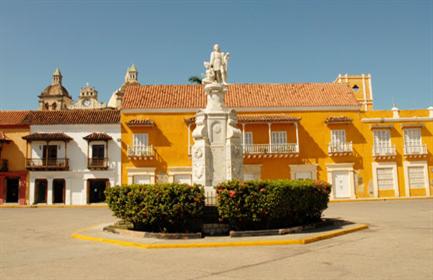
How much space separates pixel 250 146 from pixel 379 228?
17471mm

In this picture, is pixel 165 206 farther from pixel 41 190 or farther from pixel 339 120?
pixel 41 190

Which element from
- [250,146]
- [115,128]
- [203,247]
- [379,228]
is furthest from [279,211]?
[115,128]

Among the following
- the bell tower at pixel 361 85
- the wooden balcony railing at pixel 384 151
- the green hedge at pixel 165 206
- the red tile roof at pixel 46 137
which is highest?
the bell tower at pixel 361 85

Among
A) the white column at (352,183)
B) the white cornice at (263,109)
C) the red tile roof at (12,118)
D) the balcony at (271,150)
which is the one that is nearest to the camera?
the balcony at (271,150)

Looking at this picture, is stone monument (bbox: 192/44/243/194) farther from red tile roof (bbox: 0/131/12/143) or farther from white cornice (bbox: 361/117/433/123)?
red tile roof (bbox: 0/131/12/143)

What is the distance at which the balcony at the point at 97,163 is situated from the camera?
1148 inches

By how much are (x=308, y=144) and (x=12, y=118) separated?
23.2m

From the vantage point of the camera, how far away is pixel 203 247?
8859 millimetres

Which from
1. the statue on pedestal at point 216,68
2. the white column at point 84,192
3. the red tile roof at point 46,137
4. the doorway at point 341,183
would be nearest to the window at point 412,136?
the doorway at point 341,183

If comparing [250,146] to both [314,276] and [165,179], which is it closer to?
[165,179]

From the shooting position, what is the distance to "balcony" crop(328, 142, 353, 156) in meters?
28.9

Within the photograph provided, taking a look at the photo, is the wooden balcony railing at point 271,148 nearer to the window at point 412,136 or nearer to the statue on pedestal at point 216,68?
the window at point 412,136

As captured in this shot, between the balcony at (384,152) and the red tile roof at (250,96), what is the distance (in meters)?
3.59

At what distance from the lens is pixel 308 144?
29500mm
